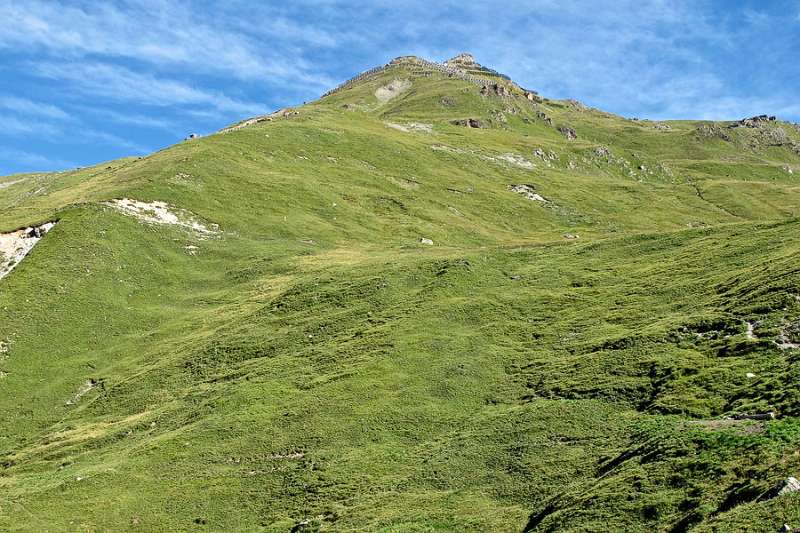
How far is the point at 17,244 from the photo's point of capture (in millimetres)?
79875

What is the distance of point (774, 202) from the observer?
575 ft

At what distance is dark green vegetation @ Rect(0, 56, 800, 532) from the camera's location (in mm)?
34469

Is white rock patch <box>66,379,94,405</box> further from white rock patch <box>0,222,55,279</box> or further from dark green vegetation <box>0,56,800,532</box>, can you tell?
white rock patch <box>0,222,55,279</box>

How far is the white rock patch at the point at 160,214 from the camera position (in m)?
89.7

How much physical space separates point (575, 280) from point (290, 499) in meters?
37.4

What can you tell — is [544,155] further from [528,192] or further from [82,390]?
[82,390]

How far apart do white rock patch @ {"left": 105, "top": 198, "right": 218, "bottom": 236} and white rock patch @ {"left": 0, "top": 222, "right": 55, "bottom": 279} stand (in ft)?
32.5

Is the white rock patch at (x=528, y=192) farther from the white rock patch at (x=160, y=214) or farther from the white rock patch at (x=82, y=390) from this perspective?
the white rock patch at (x=82, y=390)

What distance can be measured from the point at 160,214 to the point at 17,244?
60.3ft

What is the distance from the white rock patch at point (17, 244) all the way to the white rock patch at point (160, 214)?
390 inches

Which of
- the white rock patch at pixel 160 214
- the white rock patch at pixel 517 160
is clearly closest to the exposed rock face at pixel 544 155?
the white rock patch at pixel 517 160

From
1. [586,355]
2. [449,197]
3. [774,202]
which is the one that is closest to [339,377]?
[586,355]

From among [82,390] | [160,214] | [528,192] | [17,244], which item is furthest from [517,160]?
[82,390]

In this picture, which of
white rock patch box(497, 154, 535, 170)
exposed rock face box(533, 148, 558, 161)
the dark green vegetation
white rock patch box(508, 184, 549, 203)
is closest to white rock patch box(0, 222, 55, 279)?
the dark green vegetation
